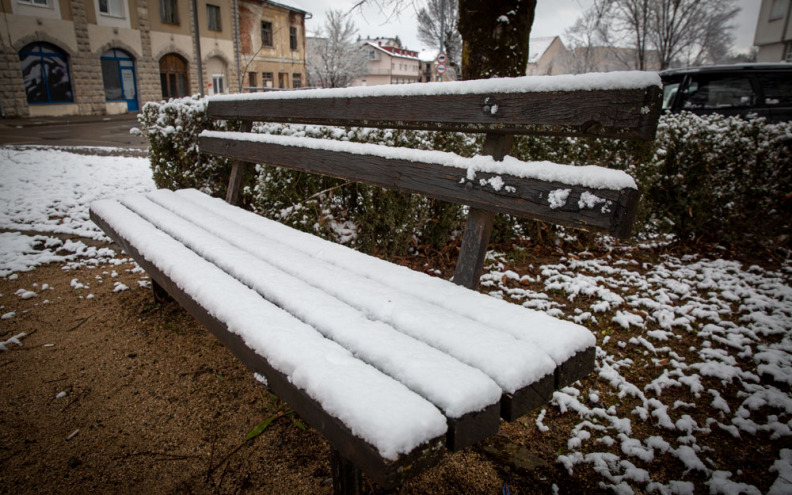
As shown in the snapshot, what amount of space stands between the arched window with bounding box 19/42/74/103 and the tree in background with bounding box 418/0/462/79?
16.6 meters

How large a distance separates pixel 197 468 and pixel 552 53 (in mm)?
62483

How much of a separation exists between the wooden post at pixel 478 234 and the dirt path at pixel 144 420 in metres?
0.72

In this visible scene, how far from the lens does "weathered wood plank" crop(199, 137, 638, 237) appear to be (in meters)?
1.17

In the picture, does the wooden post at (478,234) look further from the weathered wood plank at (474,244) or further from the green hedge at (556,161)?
the green hedge at (556,161)

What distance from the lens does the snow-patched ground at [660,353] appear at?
1666 millimetres

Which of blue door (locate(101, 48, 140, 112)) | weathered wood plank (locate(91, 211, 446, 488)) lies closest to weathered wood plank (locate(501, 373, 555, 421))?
weathered wood plank (locate(91, 211, 446, 488))

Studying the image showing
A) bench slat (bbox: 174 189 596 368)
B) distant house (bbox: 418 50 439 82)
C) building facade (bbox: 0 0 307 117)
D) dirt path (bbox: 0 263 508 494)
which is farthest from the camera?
distant house (bbox: 418 50 439 82)

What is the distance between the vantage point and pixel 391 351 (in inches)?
40.8

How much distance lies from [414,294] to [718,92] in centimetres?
726

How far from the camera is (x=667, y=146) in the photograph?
3834 mm

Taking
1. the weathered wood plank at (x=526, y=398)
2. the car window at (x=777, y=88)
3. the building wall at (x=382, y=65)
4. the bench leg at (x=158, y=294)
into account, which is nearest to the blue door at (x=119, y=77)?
the bench leg at (x=158, y=294)

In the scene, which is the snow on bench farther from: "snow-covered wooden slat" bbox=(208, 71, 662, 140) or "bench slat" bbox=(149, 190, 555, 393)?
"snow-covered wooden slat" bbox=(208, 71, 662, 140)

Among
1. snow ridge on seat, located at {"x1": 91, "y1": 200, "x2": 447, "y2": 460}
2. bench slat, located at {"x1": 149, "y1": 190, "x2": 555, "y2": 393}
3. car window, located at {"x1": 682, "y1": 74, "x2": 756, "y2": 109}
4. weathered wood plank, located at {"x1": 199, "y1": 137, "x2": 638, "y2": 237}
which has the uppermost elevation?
car window, located at {"x1": 682, "y1": 74, "x2": 756, "y2": 109}

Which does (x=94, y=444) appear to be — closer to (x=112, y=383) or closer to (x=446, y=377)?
(x=112, y=383)
